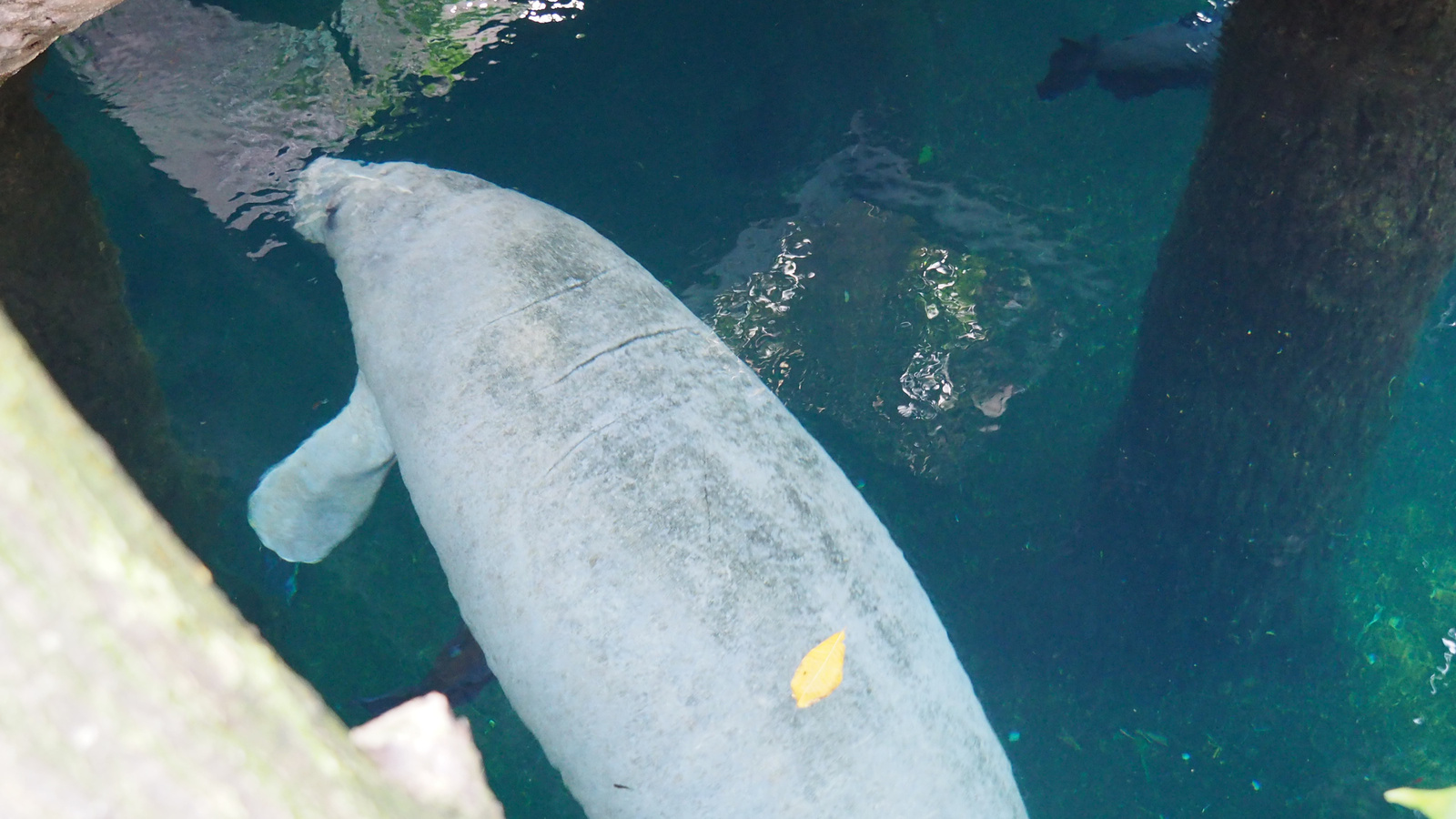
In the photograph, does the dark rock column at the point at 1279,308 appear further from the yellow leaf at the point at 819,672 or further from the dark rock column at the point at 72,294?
the dark rock column at the point at 72,294

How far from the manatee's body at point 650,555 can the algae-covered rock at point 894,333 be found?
1.40 m

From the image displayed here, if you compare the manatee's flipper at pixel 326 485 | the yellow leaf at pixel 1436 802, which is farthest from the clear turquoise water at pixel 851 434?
the yellow leaf at pixel 1436 802

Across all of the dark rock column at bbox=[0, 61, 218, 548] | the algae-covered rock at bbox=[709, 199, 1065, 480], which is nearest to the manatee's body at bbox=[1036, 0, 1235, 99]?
the algae-covered rock at bbox=[709, 199, 1065, 480]

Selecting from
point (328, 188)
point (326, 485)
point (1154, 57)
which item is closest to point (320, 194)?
point (328, 188)

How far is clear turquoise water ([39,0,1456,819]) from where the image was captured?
11.9 ft

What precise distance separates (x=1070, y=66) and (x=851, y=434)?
2230 millimetres

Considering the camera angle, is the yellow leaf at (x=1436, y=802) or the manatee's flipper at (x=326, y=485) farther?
the manatee's flipper at (x=326, y=485)

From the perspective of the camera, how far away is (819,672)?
81.2 inches

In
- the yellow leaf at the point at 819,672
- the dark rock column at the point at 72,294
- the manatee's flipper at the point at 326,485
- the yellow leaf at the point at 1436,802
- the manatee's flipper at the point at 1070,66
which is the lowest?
the manatee's flipper at the point at 326,485

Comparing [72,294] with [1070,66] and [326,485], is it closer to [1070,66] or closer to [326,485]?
[326,485]

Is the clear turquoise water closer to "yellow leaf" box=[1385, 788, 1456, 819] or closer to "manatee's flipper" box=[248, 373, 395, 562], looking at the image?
"manatee's flipper" box=[248, 373, 395, 562]

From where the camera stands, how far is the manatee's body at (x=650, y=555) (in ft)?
6.68

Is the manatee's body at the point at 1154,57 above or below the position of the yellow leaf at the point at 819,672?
above

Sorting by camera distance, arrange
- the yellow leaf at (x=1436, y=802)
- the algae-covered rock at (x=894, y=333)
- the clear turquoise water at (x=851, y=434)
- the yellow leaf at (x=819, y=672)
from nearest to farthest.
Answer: the yellow leaf at (x=1436, y=802), the yellow leaf at (x=819, y=672), the clear turquoise water at (x=851, y=434), the algae-covered rock at (x=894, y=333)
